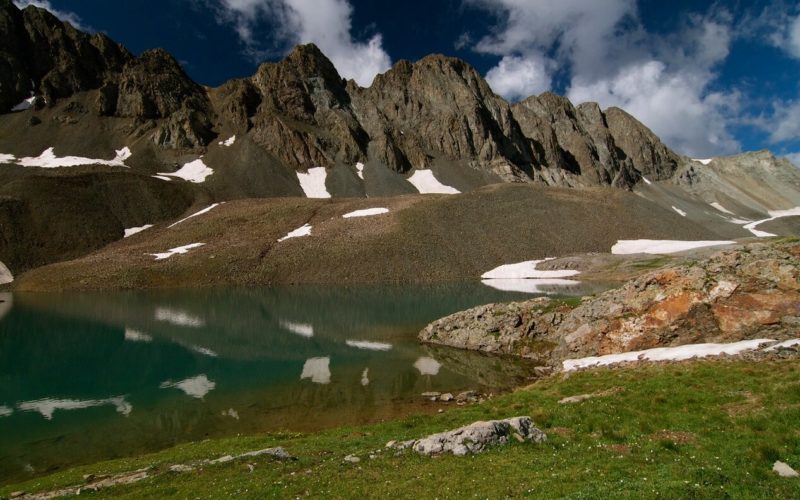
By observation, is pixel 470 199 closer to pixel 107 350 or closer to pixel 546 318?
pixel 546 318

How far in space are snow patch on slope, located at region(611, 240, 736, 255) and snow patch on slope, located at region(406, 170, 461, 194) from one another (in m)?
75.7

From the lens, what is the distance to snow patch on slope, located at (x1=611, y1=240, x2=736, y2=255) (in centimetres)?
10244

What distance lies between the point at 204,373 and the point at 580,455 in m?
26.8

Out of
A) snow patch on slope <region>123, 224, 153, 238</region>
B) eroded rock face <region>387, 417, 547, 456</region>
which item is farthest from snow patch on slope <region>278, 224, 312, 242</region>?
eroded rock face <region>387, 417, 547, 456</region>

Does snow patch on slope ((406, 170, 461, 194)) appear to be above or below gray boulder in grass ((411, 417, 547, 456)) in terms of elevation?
above

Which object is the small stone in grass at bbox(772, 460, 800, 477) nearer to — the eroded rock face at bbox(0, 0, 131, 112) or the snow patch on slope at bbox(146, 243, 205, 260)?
the snow patch on slope at bbox(146, 243, 205, 260)

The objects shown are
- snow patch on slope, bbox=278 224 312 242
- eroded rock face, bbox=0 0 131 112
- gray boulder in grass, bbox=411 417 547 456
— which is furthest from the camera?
eroded rock face, bbox=0 0 131 112

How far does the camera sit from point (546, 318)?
121ft

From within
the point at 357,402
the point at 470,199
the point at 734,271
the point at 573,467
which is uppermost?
the point at 470,199

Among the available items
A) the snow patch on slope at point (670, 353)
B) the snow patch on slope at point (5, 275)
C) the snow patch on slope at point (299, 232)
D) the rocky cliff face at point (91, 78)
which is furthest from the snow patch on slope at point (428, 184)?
the snow patch on slope at point (670, 353)

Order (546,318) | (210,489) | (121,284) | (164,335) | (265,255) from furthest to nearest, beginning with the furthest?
(265,255) → (121,284) → (164,335) → (546,318) → (210,489)

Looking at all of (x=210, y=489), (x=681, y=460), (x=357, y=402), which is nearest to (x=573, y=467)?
(x=681, y=460)

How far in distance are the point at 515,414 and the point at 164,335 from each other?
37.7 m

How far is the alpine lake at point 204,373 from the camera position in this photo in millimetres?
22266
